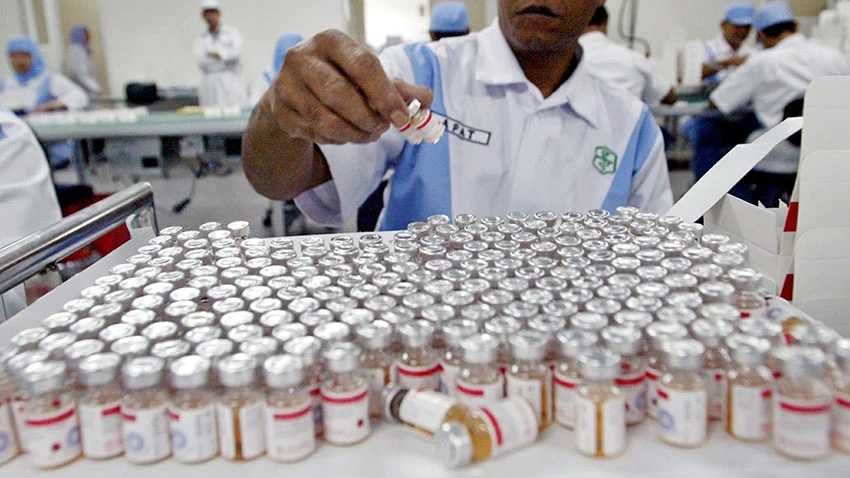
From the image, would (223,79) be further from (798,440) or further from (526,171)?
(798,440)

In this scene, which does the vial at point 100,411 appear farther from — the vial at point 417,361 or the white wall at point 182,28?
the white wall at point 182,28

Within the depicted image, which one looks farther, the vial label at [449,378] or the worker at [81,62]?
the worker at [81,62]

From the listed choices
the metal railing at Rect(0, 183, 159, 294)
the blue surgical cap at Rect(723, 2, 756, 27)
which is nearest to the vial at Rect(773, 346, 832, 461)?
the metal railing at Rect(0, 183, 159, 294)

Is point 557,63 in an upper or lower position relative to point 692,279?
upper

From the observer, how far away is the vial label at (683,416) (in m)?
0.50

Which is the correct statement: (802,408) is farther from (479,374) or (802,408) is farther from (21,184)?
(21,184)

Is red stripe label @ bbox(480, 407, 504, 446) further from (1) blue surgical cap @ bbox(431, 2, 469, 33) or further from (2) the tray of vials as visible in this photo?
(1) blue surgical cap @ bbox(431, 2, 469, 33)

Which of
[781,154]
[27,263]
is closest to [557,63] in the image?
[27,263]

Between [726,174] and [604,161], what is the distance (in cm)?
42

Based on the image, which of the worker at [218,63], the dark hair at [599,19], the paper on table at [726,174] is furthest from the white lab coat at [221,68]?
the paper on table at [726,174]

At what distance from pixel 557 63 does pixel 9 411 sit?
A: 1167 millimetres

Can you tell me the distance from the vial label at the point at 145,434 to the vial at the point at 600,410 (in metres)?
0.33

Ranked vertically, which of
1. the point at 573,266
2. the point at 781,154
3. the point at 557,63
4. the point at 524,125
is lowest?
the point at 781,154

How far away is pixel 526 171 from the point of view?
4.30 feet
